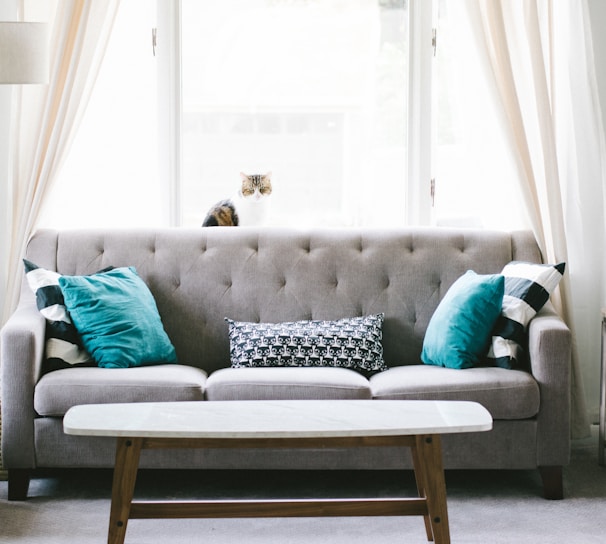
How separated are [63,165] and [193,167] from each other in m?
0.59

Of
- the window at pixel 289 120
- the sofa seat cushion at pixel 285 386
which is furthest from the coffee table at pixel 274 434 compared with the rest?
the window at pixel 289 120

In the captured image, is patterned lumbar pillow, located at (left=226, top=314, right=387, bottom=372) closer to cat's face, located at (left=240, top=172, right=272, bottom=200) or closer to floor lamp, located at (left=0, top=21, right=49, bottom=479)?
cat's face, located at (left=240, top=172, right=272, bottom=200)

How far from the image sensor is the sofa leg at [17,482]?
119 inches

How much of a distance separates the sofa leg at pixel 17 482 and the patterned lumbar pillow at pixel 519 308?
66.2 inches

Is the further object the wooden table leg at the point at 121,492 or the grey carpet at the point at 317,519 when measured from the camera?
the grey carpet at the point at 317,519

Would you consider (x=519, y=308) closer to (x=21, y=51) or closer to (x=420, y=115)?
(x=420, y=115)

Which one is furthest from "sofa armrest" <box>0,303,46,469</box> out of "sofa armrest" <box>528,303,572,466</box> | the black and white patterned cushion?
"sofa armrest" <box>528,303,572,466</box>

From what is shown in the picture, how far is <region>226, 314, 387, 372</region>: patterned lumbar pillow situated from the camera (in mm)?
3250

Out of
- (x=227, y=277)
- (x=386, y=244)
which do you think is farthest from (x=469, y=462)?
(x=227, y=277)

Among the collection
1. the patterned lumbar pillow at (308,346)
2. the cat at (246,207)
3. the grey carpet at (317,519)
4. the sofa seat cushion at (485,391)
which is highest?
the cat at (246,207)

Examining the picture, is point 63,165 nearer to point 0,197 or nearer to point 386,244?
point 0,197

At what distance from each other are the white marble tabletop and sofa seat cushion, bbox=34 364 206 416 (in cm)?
48

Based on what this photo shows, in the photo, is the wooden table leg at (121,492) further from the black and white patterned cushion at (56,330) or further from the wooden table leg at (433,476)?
the black and white patterned cushion at (56,330)

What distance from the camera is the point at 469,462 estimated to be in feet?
9.98
